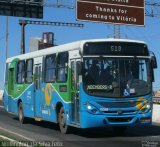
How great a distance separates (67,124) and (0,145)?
209 inches

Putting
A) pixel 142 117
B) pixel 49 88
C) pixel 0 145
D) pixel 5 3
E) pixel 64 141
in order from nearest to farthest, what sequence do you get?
1. pixel 0 145
2. pixel 64 141
3. pixel 142 117
4. pixel 49 88
5. pixel 5 3

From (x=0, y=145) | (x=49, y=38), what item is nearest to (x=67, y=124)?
(x=0, y=145)

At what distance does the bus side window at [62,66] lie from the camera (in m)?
17.3

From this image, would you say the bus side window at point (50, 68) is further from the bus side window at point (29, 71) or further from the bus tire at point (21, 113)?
the bus tire at point (21, 113)

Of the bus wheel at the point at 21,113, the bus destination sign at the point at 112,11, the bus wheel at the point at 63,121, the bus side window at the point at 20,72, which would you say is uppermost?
the bus destination sign at the point at 112,11

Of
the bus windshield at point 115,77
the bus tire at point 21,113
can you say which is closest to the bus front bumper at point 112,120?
the bus windshield at point 115,77

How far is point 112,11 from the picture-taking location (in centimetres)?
2595

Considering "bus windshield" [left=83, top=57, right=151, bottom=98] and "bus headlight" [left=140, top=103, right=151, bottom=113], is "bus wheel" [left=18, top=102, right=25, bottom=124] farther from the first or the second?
"bus headlight" [left=140, top=103, right=151, bottom=113]

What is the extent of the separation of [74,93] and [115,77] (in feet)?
4.83

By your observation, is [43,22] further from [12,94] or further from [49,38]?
[12,94]

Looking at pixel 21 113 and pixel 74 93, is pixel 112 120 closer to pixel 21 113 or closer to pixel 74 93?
pixel 74 93

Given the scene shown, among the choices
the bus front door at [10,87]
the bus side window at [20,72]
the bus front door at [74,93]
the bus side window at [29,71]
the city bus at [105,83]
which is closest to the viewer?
the city bus at [105,83]

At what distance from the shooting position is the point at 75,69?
54.1ft

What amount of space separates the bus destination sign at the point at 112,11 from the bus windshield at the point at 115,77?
9.43m
